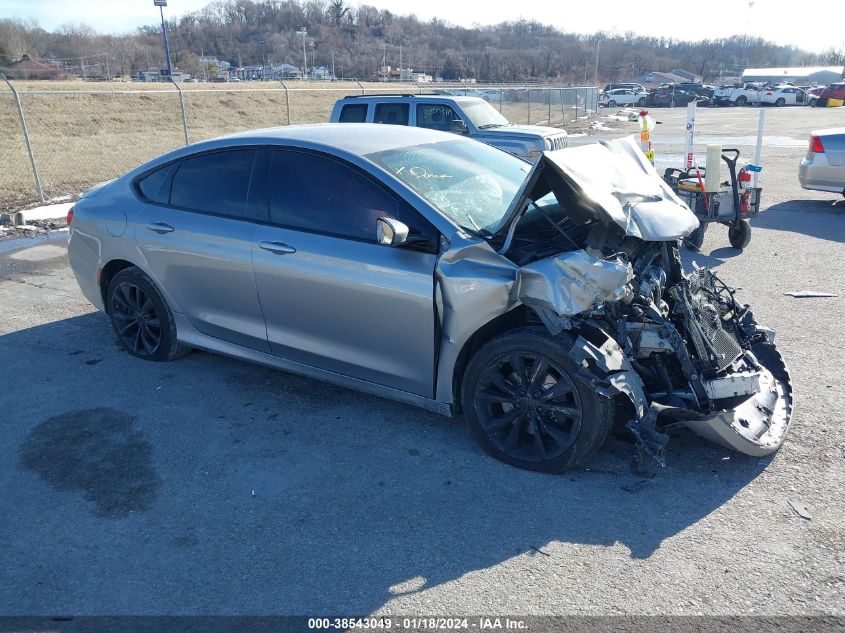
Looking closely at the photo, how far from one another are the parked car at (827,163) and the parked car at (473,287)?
25.5 feet

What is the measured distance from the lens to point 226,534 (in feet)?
10.9

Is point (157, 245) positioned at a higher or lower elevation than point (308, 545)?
higher

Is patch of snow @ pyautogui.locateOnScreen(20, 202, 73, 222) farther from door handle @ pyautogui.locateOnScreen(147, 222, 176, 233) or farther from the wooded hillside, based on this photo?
the wooded hillside

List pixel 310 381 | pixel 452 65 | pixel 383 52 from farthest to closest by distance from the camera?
pixel 383 52 < pixel 452 65 < pixel 310 381

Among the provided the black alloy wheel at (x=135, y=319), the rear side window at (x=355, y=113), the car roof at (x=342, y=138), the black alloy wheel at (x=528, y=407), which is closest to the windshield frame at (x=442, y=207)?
the car roof at (x=342, y=138)

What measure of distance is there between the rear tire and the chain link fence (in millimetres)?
10953

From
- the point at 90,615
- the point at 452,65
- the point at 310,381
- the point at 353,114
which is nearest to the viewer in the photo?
the point at 90,615

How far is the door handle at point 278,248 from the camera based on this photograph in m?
4.30

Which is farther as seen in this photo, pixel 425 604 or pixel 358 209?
pixel 358 209

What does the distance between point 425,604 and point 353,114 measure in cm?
1045

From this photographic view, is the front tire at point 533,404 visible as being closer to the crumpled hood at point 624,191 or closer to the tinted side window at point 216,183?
the crumpled hood at point 624,191

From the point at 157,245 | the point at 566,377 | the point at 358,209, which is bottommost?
the point at 566,377

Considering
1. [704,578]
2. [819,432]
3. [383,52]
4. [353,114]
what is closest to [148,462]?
[704,578]

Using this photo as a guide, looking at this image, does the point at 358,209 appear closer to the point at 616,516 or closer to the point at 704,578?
the point at 616,516
